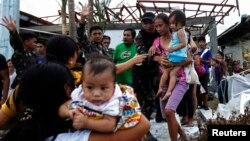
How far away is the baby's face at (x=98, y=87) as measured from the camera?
194 centimetres

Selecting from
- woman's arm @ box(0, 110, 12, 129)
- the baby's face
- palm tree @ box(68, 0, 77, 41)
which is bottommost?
woman's arm @ box(0, 110, 12, 129)

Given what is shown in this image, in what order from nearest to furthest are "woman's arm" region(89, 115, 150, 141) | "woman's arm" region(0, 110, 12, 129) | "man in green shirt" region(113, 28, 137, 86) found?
"woman's arm" region(89, 115, 150, 141), "woman's arm" region(0, 110, 12, 129), "man in green shirt" region(113, 28, 137, 86)

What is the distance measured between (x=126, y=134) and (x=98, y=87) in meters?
0.31

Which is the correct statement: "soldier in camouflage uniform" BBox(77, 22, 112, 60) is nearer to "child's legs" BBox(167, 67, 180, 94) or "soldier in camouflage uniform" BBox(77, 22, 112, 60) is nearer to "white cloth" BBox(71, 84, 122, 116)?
"child's legs" BBox(167, 67, 180, 94)

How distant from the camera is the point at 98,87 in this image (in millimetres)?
1949

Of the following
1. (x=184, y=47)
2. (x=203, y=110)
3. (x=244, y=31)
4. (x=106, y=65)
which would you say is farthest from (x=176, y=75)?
(x=244, y=31)

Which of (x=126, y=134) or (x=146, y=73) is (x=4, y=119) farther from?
(x=146, y=73)

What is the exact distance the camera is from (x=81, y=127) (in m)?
1.86

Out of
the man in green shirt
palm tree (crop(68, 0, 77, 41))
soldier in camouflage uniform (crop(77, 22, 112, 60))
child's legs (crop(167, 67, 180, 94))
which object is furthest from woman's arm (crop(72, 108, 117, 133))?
palm tree (crop(68, 0, 77, 41))

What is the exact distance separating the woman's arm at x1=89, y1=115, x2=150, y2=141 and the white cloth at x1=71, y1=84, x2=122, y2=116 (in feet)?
0.42

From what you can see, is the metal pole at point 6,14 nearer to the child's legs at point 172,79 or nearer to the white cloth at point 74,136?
the child's legs at point 172,79

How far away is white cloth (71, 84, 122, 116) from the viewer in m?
1.92

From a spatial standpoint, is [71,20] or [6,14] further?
[71,20]

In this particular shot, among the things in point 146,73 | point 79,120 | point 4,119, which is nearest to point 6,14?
point 146,73
